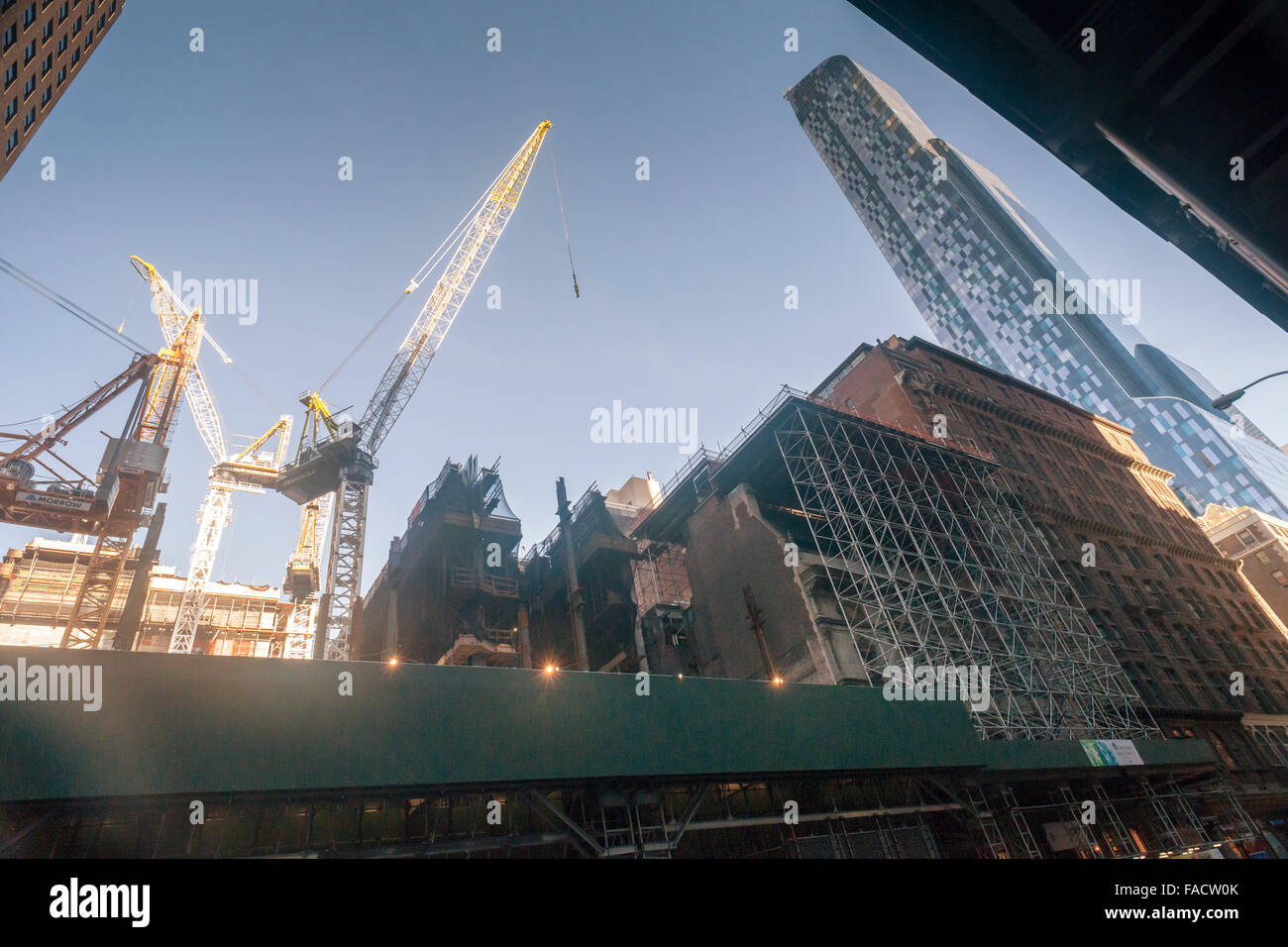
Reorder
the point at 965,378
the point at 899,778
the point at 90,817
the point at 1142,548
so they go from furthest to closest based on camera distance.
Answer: the point at 965,378 < the point at 1142,548 < the point at 899,778 < the point at 90,817

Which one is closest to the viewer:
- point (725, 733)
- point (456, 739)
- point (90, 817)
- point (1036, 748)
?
point (90, 817)

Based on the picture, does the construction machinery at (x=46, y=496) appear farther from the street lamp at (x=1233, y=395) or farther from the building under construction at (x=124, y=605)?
the street lamp at (x=1233, y=395)

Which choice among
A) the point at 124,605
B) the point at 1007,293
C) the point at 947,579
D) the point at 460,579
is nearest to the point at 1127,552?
the point at 947,579

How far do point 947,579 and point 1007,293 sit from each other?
111854 mm

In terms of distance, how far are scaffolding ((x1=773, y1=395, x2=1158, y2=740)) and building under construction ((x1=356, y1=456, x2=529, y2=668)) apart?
16.8 metres

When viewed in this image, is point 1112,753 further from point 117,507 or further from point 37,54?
point 37,54

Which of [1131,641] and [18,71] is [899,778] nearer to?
[1131,641]

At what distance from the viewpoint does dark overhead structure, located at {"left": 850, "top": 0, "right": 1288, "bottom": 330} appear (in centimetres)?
489

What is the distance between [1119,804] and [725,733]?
2369 cm

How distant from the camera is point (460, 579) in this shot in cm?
3584

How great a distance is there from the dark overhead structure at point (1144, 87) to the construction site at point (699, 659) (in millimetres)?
15381
